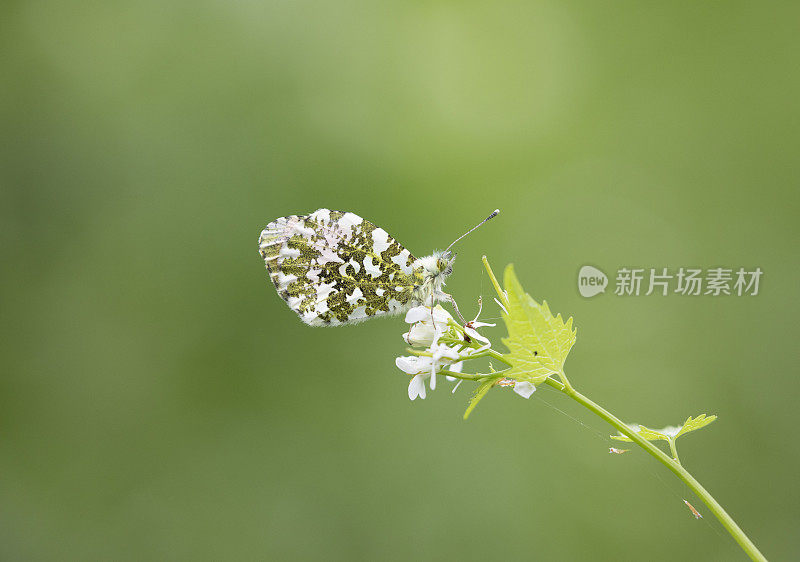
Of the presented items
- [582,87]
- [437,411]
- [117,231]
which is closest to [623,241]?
[582,87]

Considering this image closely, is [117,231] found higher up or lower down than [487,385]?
higher up

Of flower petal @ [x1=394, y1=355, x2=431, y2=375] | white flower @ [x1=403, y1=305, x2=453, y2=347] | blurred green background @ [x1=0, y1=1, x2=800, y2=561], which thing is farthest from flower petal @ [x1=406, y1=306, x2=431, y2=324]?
blurred green background @ [x1=0, y1=1, x2=800, y2=561]

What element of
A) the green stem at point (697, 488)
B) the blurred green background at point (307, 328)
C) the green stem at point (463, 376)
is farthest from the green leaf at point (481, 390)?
the blurred green background at point (307, 328)

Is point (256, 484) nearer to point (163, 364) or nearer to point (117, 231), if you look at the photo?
point (163, 364)

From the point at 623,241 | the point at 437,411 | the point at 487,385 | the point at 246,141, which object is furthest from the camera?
the point at 623,241

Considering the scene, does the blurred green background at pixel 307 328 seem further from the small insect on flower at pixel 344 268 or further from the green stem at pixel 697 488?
the green stem at pixel 697 488

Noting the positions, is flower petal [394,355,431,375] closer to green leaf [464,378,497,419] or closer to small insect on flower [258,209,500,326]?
green leaf [464,378,497,419]

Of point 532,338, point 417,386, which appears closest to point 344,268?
point 417,386
